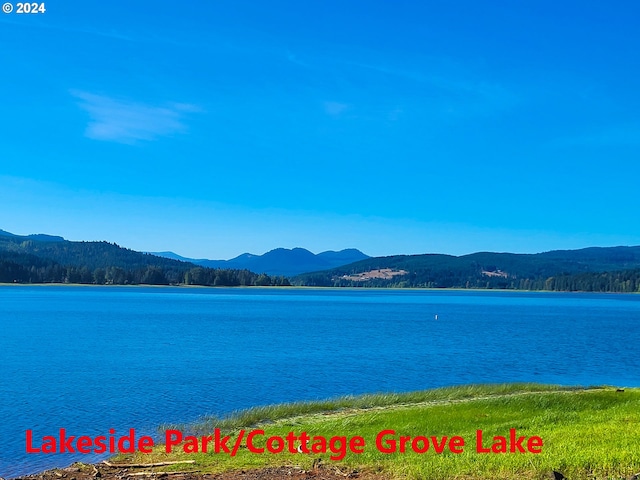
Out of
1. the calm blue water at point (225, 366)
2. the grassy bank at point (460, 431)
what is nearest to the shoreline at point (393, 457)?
the grassy bank at point (460, 431)

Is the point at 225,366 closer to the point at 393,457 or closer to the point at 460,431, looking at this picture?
the point at 460,431

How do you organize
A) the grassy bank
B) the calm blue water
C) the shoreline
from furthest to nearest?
the calm blue water → the shoreline → the grassy bank

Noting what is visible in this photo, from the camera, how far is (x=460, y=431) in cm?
2397

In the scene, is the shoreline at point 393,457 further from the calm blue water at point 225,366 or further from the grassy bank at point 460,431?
the calm blue water at point 225,366

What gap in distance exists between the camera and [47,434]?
30.1m

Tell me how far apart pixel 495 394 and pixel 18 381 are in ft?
109

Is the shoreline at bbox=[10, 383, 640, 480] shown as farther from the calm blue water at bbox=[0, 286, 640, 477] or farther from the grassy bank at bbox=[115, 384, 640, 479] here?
the calm blue water at bbox=[0, 286, 640, 477]

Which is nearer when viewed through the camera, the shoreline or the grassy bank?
the grassy bank

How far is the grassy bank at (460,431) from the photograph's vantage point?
16.3 meters

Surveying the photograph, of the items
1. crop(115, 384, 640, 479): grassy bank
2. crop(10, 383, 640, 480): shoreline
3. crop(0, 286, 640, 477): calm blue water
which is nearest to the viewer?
crop(115, 384, 640, 479): grassy bank

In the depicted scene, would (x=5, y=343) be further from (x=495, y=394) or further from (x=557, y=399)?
(x=557, y=399)

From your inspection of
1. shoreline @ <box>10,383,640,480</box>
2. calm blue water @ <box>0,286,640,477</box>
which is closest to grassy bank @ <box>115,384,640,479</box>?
shoreline @ <box>10,383,640,480</box>

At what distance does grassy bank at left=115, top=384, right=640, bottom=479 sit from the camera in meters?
16.3

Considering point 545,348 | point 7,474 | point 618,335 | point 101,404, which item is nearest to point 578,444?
point 7,474
